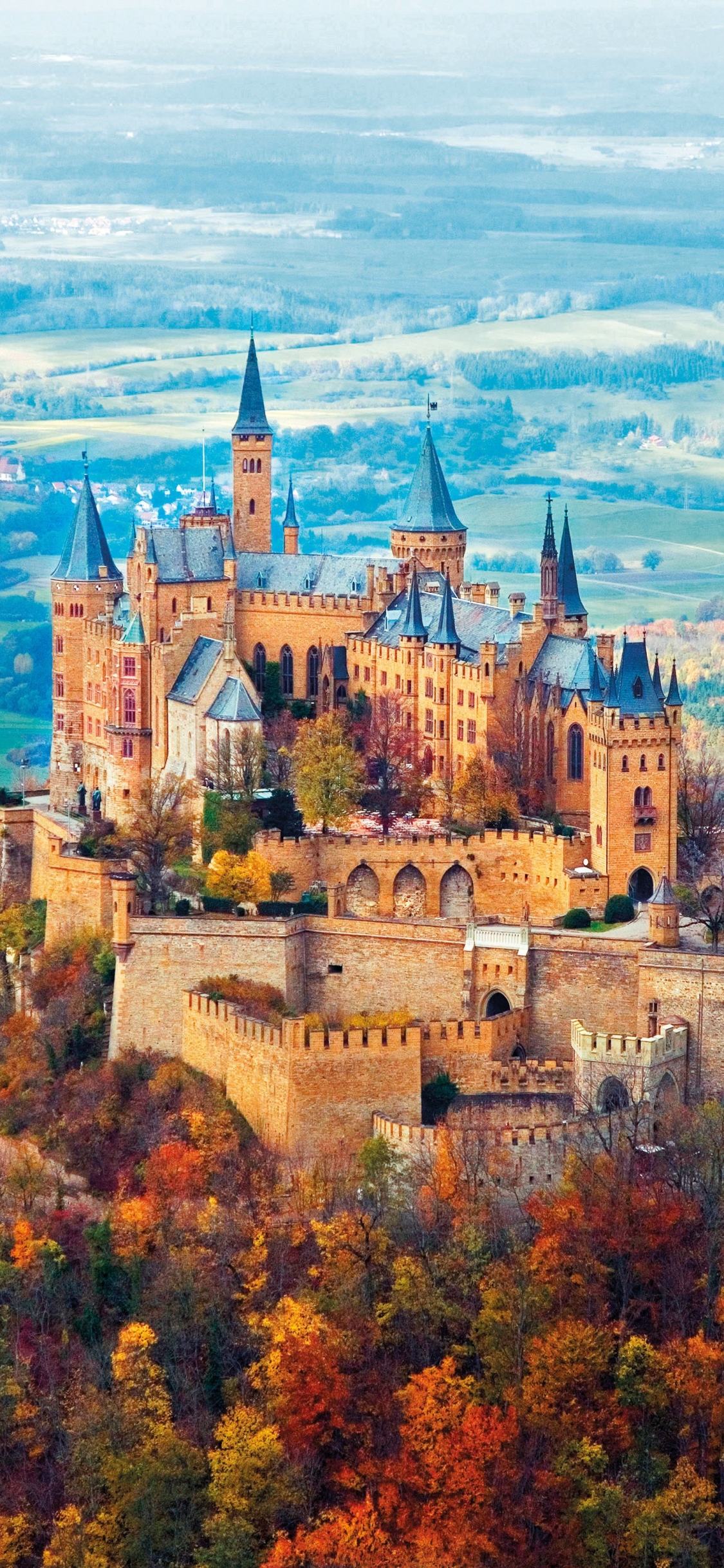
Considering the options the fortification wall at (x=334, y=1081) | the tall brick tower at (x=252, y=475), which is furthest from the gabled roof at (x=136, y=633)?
the fortification wall at (x=334, y=1081)

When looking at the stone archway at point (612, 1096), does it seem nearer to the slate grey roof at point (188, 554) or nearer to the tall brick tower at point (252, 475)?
the slate grey roof at point (188, 554)

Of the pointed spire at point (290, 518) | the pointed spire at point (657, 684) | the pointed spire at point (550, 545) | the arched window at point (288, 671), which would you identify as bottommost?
the arched window at point (288, 671)

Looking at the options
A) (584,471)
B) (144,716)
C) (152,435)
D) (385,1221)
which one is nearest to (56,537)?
(152,435)

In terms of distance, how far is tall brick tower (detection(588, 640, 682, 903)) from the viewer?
229 feet

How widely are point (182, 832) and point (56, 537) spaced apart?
74.4 meters

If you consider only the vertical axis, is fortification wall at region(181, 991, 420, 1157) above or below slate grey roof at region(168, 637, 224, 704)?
below

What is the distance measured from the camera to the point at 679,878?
72125 mm

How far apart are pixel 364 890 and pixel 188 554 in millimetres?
13179

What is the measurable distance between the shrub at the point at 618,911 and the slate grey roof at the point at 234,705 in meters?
11.9

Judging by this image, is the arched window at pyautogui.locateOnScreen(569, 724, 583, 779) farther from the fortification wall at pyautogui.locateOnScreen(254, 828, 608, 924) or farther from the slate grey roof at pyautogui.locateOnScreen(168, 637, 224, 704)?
the slate grey roof at pyautogui.locateOnScreen(168, 637, 224, 704)

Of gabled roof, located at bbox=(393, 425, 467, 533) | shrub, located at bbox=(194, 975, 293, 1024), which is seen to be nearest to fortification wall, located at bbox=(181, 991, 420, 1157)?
shrub, located at bbox=(194, 975, 293, 1024)

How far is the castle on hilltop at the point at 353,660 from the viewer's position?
230 feet

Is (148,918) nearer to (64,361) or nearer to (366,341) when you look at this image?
(64,361)

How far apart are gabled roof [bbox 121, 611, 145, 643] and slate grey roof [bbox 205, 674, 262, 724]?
10.8 feet
